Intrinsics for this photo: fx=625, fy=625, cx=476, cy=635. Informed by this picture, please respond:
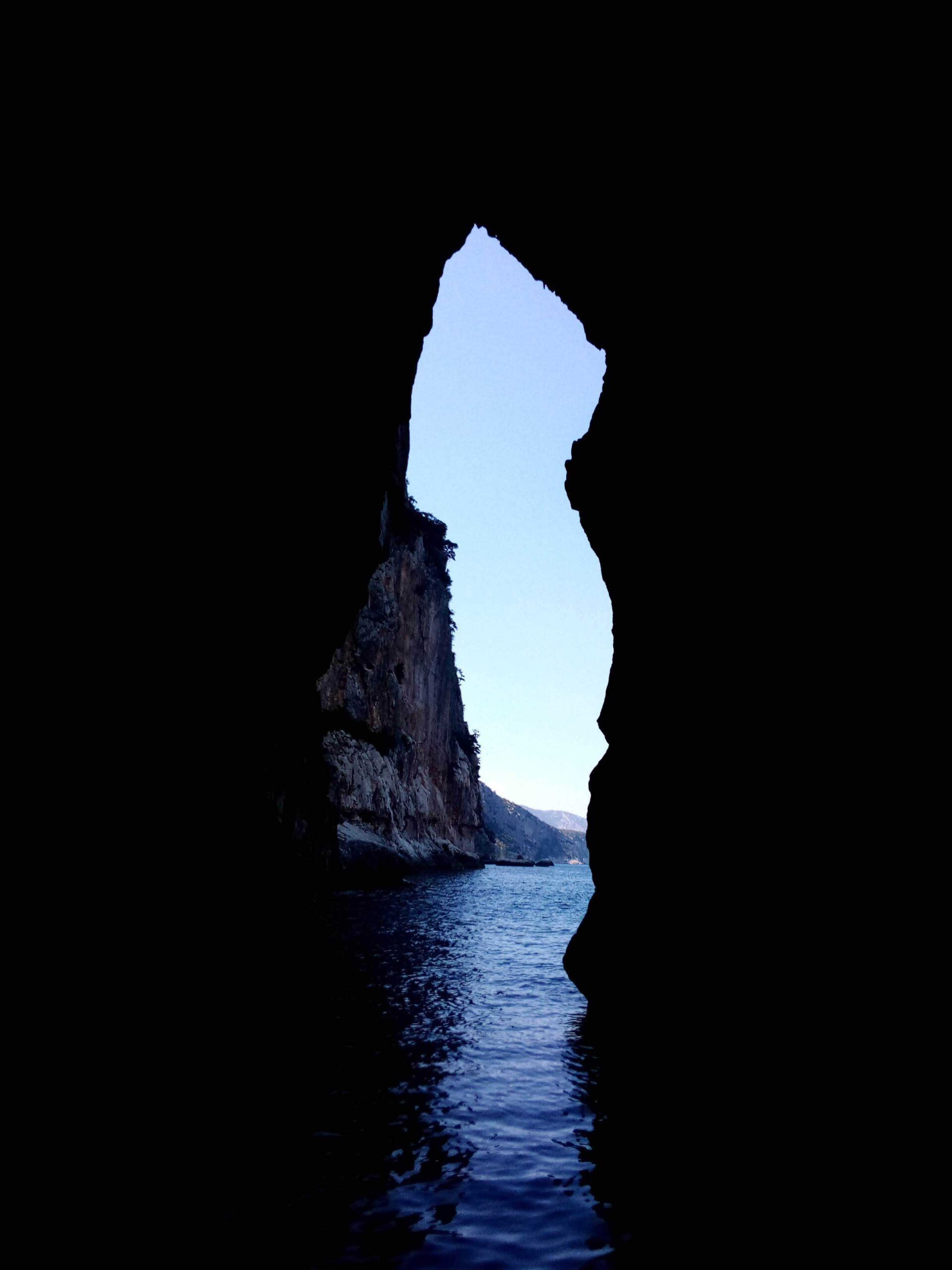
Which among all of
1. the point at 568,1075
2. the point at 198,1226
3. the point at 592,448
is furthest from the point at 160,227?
the point at 568,1075

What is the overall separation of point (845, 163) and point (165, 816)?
10509 millimetres

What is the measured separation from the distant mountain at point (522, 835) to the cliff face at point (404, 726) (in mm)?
30063

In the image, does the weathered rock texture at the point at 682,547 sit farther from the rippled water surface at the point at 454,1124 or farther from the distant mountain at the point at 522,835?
the distant mountain at the point at 522,835

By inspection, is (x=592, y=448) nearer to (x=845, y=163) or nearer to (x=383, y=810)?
(x=845, y=163)

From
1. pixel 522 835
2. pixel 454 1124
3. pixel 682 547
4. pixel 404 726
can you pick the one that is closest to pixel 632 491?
pixel 682 547

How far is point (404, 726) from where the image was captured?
1622 inches

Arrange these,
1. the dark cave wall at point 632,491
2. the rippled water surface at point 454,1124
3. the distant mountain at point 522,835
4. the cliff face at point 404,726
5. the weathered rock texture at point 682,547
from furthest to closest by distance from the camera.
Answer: the distant mountain at point 522,835, the cliff face at point 404,726, the dark cave wall at point 632,491, the weathered rock texture at point 682,547, the rippled water surface at point 454,1124

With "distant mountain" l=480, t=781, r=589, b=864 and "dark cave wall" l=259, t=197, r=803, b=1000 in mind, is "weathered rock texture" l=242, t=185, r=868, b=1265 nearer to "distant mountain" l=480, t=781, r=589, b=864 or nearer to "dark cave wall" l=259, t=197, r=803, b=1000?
"dark cave wall" l=259, t=197, r=803, b=1000

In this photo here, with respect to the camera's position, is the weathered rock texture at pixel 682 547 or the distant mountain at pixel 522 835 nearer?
the weathered rock texture at pixel 682 547

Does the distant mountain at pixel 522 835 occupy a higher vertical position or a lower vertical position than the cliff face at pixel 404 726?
lower

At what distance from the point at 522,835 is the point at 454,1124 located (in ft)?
387

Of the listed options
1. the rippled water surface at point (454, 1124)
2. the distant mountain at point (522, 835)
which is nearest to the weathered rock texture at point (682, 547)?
the rippled water surface at point (454, 1124)

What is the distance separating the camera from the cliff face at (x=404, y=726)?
30.5 m

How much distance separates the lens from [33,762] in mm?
6125
